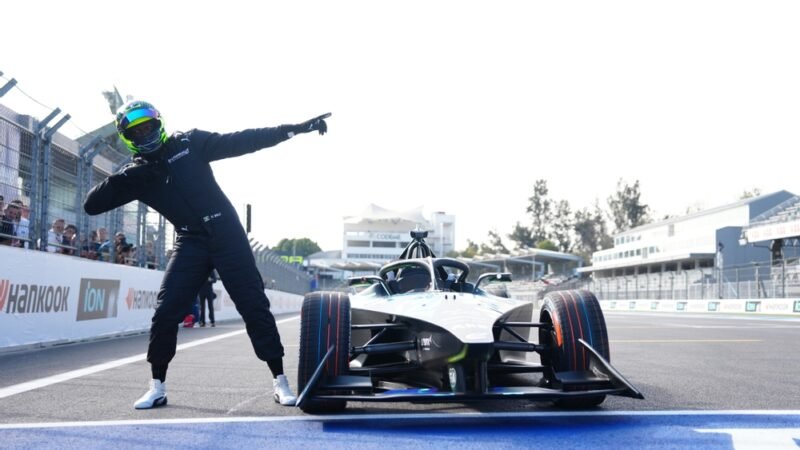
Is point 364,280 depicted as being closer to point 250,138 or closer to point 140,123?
point 250,138

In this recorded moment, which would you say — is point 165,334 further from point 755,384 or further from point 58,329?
point 58,329

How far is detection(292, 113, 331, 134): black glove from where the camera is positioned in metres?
4.92

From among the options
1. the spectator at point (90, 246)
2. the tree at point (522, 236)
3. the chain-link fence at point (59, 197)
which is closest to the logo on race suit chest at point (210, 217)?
the chain-link fence at point (59, 197)

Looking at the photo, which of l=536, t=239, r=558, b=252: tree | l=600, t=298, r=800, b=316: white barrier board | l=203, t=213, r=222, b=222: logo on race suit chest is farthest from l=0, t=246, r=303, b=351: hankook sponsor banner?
l=536, t=239, r=558, b=252: tree

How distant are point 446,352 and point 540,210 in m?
109

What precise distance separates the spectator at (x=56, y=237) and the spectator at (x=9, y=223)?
2.85 ft

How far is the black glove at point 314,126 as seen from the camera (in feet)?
16.1

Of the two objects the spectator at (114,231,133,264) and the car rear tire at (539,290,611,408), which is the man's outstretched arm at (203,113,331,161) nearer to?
the car rear tire at (539,290,611,408)

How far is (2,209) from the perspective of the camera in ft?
32.6

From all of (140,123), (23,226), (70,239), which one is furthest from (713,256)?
(140,123)

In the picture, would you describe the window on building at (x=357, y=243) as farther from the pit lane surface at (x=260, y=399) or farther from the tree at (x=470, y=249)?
the pit lane surface at (x=260, y=399)

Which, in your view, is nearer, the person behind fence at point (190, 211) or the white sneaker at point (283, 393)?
the white sneaker at point (283, 393)

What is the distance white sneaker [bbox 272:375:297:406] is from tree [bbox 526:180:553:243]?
352 feet

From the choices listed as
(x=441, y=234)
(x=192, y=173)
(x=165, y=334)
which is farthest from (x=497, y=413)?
(x=441, y=234)
